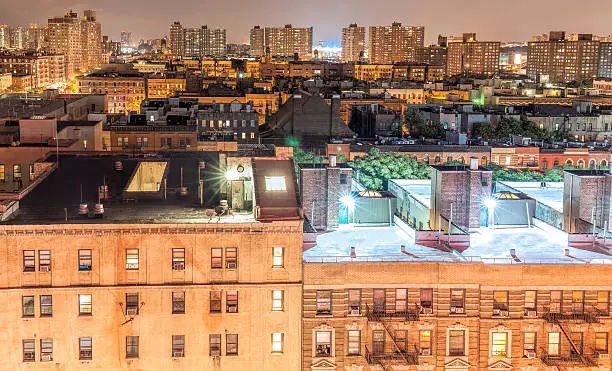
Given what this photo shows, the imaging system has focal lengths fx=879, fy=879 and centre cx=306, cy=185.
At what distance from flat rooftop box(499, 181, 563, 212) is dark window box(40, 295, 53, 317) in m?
29.3

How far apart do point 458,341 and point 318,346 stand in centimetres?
670

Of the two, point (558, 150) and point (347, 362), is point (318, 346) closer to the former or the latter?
point (347, 362)

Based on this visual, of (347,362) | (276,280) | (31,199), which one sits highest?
(31,199)

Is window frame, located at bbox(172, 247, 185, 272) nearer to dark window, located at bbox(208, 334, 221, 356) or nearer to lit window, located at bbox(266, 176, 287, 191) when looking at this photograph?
dark window, located at bbox(208, 334, 221, 356)

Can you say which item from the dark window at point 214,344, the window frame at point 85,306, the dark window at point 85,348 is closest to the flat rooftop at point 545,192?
the dark window at point 214,344

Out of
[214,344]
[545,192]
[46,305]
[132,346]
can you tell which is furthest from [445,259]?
[545,192]

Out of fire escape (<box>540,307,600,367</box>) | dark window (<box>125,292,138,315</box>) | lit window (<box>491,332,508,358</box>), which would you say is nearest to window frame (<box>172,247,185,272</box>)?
dark window (<box>125,292,138,315</box>)

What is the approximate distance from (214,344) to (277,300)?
3645 mm

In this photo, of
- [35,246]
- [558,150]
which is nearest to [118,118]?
[558,150]

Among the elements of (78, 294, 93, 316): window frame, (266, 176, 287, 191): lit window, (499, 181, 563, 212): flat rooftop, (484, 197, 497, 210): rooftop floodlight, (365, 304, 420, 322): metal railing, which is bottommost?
(365, 304, 420, 322): metal railing

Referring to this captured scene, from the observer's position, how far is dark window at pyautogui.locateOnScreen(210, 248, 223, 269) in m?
41.4

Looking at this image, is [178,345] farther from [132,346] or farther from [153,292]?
[153,292]

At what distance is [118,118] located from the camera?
121 m

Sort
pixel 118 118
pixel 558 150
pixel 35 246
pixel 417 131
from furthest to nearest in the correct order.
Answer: pixel 417 131, pixel 118 118, pixel 558 150, pixel 35 246
